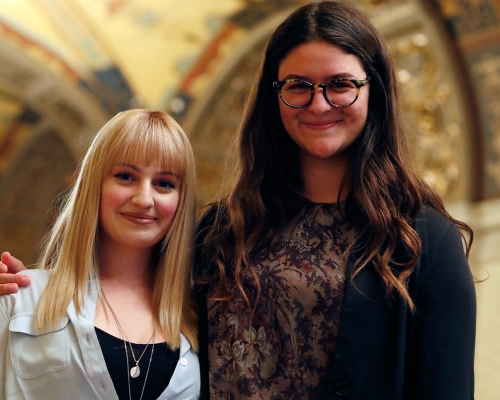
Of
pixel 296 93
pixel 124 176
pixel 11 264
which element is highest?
pixel 296 93

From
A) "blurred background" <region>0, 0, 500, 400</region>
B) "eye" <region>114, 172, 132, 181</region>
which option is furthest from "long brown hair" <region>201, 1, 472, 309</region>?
"blurred background" <region>0, 0, 500, 400</region>

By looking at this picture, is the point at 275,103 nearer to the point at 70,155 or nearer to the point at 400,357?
the point at 400,357

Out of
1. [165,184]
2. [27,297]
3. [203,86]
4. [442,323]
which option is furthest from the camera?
[203,86]

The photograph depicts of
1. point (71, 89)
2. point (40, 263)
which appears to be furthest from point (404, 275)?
point (71, 89)

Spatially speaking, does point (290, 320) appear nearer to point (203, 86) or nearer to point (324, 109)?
point (324, 109)

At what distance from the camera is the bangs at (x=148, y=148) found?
8.18 feet

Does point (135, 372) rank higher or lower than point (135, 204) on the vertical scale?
lower

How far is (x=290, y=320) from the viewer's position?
2342 millimetres

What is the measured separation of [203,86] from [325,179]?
7.57m

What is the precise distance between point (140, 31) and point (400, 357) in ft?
26.8

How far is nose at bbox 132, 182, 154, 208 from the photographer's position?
2.44m

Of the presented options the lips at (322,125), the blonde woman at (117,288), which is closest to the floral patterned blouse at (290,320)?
the blonde woman at (117,288)

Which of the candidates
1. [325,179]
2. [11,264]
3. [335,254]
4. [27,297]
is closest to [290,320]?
[335,254]

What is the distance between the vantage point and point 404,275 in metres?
2.21
